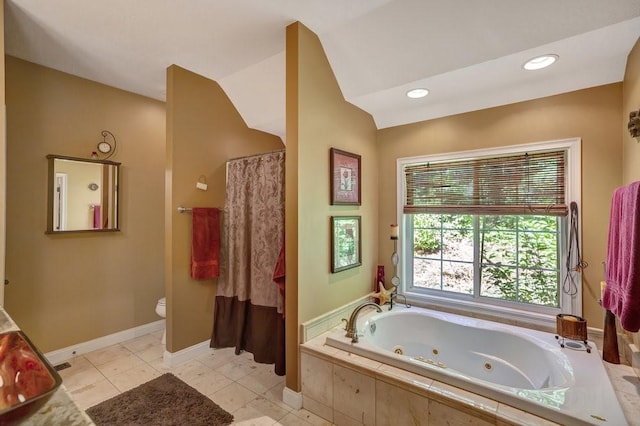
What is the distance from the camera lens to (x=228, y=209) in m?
2.90

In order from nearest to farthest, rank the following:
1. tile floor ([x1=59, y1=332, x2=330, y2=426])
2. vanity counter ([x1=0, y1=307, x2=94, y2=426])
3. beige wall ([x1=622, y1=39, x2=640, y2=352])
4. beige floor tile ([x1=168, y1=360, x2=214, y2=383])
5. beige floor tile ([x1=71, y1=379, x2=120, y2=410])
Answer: vanity counter ([x1=0, y1=307, x2=94, y2=426]) → beige wall ([x1=622, y1=39, x2=640, y2=352]) → tile floor ([x1=59, y1=332, x2=330, y2=426]) → beige floor tile ([x1=71, y1=379, x2=120, y2=410]) → beige floor tile ([x1=168, y1=360, x2=214, y2=383])

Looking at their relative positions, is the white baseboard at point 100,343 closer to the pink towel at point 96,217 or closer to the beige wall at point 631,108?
the pink towel at point 96,217

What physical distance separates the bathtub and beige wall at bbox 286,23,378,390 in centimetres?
32

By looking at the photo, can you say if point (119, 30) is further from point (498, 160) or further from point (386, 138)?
point (498, 160)

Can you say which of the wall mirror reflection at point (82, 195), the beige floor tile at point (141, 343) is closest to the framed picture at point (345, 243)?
the beige floor tile at point (141, 343)

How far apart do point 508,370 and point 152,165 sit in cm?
388

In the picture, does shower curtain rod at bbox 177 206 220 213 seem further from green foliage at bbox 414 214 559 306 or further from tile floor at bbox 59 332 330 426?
green foliage at bbox 414 214 559 306

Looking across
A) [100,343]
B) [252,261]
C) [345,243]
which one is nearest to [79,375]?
[100,343]

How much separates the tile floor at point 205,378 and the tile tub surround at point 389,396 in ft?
0.61

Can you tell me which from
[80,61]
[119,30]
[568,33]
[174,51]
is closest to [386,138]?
[568,33]

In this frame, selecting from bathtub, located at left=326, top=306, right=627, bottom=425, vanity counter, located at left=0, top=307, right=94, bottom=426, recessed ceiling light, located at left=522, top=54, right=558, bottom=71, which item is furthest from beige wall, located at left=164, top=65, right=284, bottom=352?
recessed ceiling light, located at left=522, top=54, right=558, bottom=71

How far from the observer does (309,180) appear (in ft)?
7.03

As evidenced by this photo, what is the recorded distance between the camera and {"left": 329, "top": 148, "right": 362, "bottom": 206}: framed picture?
2.38m

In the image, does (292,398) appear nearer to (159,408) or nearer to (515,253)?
(159,408)
